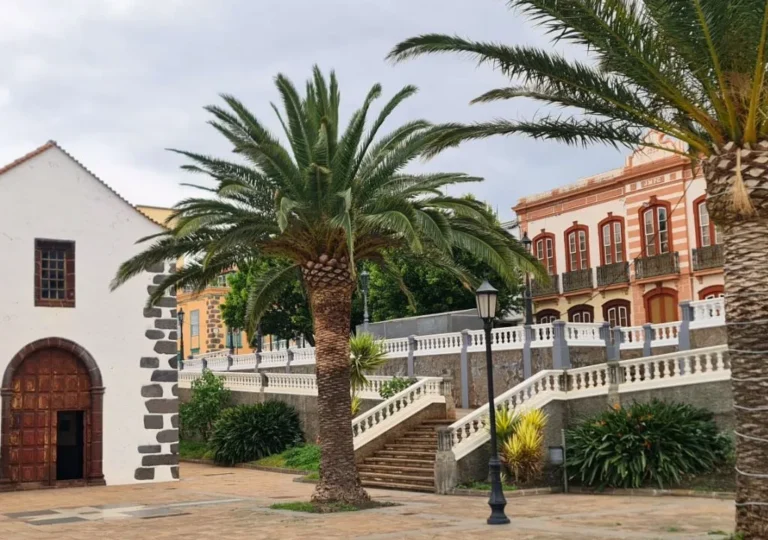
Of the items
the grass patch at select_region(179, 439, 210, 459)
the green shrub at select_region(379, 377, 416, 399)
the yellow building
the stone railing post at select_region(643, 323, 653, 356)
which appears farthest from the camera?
the yellow building

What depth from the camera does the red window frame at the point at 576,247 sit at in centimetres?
4409

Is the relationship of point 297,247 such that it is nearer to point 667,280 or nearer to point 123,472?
point 123,472

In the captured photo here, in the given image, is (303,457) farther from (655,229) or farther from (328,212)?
(655,229)

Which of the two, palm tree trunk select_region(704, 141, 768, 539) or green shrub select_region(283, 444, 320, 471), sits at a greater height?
palm tree trunk select_region(704, 141, 768, 539)

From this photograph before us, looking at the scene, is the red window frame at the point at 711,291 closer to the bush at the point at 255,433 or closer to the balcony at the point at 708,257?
the balcony at the point at 708,257

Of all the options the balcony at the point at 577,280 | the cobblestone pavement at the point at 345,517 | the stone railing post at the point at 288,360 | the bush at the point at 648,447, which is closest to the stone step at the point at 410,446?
the cobblestone pavement at the point at 345,517

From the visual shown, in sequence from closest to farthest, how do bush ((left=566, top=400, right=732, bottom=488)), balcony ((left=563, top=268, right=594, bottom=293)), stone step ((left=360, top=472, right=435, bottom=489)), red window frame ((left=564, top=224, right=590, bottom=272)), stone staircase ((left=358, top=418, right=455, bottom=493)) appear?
bush ((left=566, top=400, right=732, bottom=488)) < stone step ((left=360, top=472, right=435, bottom=489)) < stone staircase ((left=358, top=418, right=455, bottom=493)) < balcony ((left=563, top=268, right=594, bottom=293)) < red window frame ((left=564, top=224, right=590, bottom=272))

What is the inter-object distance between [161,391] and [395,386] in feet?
22.6

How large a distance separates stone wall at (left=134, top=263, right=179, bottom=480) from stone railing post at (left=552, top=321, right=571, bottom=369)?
11043 millimetres

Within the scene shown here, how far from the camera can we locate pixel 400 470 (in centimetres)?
2328

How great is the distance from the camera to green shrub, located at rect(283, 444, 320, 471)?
1091 inches

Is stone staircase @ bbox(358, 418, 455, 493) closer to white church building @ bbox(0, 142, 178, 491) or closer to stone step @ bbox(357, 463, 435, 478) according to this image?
stone step @ bbox(357, 463, 435, 478)

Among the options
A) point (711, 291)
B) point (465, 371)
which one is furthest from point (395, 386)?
point (711, 291)

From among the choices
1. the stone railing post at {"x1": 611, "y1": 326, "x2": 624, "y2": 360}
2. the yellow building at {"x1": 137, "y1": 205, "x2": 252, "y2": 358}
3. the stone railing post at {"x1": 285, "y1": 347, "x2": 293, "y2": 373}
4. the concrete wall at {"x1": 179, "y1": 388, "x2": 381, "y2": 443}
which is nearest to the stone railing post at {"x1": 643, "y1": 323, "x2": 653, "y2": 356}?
the stone railing post at {"x1": 611, "y1": 326, "x2": 624, "y2": 360}
